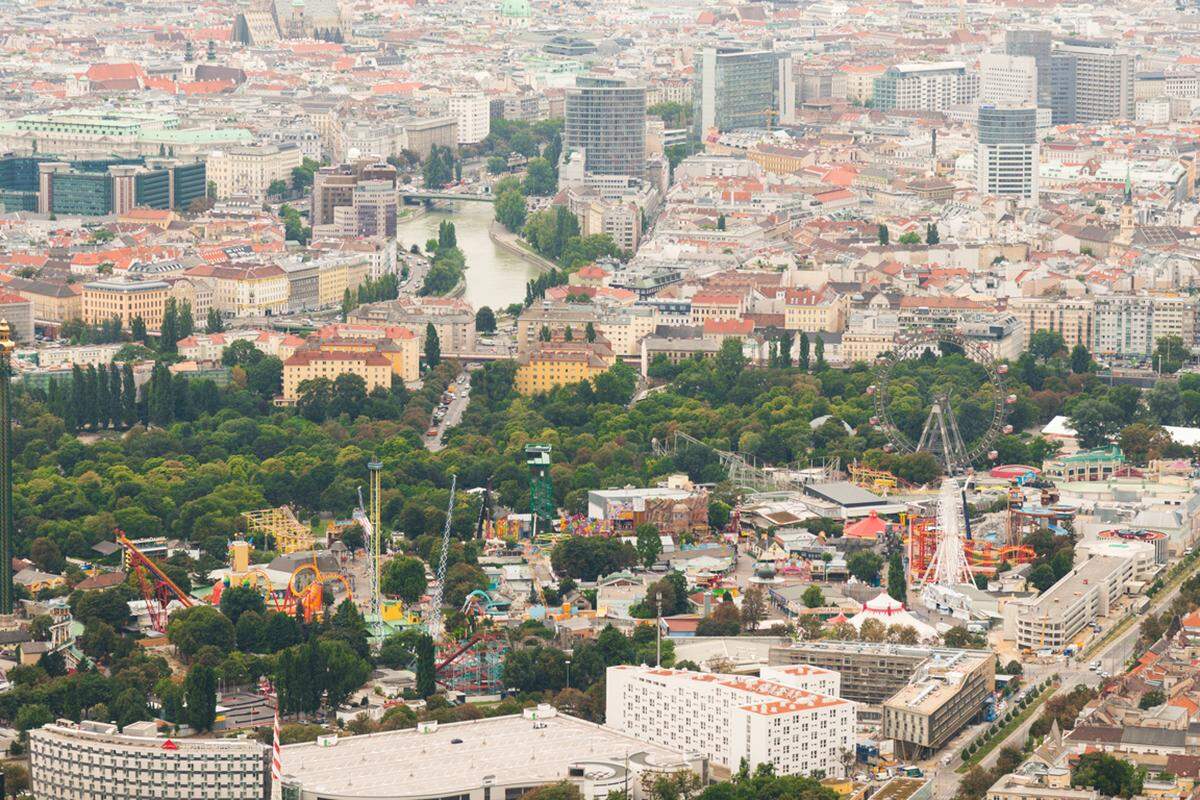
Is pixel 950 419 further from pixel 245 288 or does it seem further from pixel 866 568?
pixel 245 288

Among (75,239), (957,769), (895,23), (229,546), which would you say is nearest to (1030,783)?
(957,769)

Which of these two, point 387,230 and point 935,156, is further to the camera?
point 935,156

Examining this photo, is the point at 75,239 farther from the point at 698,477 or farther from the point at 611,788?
the point at 611,788

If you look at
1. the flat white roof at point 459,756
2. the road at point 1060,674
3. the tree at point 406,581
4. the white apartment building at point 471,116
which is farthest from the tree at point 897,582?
the white apartment building at point 471,116

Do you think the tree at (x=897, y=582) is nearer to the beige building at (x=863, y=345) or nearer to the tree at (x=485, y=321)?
the beige building at (x=863, y=345)

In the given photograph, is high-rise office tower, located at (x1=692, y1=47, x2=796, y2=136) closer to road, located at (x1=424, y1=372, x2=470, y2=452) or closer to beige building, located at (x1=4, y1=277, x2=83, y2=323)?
beige building, located at (x1=4, y1=277, x2=83, y2=323)
